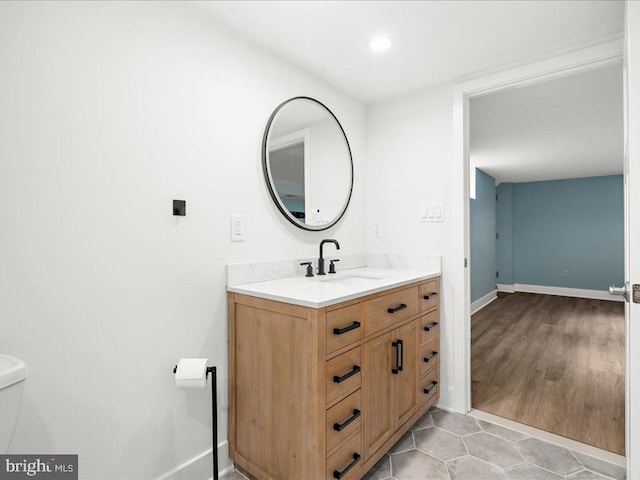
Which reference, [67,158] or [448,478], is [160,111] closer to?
[67,158]

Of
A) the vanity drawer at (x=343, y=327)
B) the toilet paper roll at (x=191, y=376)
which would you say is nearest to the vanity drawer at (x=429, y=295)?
the vanity drawer at (x=343, y=327)

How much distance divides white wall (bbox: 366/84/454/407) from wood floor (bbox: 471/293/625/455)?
0.60 m

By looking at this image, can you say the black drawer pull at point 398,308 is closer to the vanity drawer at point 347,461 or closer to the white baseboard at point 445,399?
the vanity drawer at point 347,461

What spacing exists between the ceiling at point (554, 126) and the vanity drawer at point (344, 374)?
2.08 m

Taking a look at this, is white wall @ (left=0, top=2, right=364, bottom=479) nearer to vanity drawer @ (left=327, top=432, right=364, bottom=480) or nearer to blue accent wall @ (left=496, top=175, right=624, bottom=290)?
vanity drawer @ (left=327, top=432, right=364, bottom=480)

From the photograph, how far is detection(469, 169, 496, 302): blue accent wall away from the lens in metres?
5.19

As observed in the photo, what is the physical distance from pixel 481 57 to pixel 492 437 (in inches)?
85.6

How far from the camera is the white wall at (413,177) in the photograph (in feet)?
7.38

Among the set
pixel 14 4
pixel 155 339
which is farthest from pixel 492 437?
pixel 14 4

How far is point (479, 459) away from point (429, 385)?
1.49 feet

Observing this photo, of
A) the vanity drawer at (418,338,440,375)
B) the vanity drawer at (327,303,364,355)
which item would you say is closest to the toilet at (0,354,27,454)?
the vanity drawer at (327,303,364,355)

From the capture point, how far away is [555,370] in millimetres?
2857

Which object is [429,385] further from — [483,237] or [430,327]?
[483,237]

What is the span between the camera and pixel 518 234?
6.73 m
